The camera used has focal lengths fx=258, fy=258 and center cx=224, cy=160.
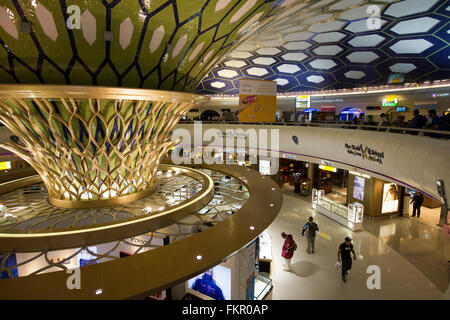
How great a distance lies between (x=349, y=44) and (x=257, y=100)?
8.43 metres

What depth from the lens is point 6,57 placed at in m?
2.92

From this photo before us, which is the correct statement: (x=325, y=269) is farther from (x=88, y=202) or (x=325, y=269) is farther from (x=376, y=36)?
(x=376, y=36)

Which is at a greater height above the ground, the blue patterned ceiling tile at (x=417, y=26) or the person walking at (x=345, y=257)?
the blue patterned ceiling tile at (x=417, y=26)

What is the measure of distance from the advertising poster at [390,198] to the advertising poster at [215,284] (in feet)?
32.5

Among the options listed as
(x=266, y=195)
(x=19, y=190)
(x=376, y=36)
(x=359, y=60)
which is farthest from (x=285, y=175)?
(x=19, y=190)

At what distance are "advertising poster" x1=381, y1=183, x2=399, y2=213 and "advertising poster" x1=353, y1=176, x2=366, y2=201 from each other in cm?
91

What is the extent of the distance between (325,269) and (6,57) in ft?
26.0

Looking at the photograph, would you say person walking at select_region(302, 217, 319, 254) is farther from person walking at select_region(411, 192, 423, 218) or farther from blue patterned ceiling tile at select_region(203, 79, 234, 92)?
blue patterned ceiling tile at select_region(203, 79, 234, 92)

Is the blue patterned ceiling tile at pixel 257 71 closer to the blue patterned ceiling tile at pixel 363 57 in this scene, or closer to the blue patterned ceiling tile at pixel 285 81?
the blue patterned ceiling tile at pixel 285 81

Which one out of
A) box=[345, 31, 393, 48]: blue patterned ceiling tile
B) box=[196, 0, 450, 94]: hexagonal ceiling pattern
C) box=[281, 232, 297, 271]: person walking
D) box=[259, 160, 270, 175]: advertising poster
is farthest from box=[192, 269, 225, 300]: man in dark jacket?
box=[259, 160, 270, 175]: advertising poster

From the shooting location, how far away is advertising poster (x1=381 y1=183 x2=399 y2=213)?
37.4 feet

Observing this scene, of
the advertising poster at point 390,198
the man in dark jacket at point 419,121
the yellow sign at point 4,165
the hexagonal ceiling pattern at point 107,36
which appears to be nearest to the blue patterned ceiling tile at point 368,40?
the man in dark jacket at point 419,121

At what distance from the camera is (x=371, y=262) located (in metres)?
7.52

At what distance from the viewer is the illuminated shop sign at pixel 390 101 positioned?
17.1 meters
